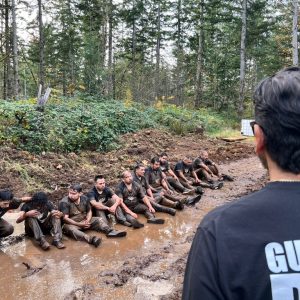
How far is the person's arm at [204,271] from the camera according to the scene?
1001mm

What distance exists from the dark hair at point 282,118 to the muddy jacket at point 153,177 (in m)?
8.38

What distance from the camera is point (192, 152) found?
15.1m

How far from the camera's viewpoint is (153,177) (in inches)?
377

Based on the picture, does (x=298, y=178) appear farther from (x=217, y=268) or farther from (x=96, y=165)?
(x=96, y=165)

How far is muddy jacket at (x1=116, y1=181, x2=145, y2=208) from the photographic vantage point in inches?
313

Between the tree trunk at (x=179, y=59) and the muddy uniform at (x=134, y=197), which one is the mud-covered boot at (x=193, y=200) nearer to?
the muddy uniform at (x=134, y=197)

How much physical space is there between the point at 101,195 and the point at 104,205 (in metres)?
0.23

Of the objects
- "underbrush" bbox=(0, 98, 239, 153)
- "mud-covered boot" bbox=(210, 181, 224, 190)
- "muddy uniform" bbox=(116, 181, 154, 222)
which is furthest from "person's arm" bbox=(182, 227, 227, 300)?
"underbrush" bbox=(0, 98, 239, 153)

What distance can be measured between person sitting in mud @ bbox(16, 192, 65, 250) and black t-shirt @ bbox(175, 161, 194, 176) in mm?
4943

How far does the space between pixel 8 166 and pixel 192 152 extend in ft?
26.2

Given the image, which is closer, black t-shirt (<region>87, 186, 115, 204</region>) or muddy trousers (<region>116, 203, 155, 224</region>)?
black t-shirt (<region>87, 186, 115, 204</region>)

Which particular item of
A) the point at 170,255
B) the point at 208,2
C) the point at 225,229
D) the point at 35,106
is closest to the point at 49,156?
the point at 35,106

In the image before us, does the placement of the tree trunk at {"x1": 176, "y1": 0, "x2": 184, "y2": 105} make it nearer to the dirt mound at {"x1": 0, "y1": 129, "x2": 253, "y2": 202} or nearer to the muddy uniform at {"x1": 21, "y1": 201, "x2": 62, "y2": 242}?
the dirt mound at {"x1": 0, "y1": 129, "x2": 253, "y2": 202}

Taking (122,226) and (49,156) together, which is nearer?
(122,226)
